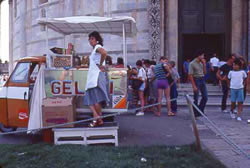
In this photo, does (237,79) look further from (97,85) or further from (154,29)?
(154,29)

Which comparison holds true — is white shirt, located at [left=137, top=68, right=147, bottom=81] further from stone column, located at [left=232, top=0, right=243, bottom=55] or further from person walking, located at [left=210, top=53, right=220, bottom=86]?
stone column, located at [left=232, top=0, right=243, bottom=55]

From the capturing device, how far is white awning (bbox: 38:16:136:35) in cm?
846

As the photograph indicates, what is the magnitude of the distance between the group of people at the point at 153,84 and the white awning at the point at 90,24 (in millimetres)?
1769

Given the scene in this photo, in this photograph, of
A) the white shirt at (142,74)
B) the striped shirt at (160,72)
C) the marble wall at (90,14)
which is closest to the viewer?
the striped shirt at (160,72)

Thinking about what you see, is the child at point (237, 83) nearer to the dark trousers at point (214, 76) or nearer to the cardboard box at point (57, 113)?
the cardboard box at point (57, 113)

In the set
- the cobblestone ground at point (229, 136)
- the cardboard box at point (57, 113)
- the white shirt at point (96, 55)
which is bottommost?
the cobblestone ground at point (229, 136)

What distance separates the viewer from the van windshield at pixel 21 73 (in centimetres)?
821

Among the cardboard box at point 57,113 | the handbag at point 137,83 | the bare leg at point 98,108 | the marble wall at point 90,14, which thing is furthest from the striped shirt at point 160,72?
the marble wall at point 90,14

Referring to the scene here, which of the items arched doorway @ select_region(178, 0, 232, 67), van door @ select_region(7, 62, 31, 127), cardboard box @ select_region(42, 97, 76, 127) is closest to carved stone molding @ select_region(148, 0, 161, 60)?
arched doorway @ select_region(178, 0, 232, 67)

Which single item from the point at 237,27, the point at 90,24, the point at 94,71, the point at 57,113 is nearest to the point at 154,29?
the point at 237,27

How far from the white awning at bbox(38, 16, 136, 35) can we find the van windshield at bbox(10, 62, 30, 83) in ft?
3.73

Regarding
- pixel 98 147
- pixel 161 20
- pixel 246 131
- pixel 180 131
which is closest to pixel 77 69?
pixel 98 147

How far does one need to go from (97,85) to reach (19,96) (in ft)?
6.38

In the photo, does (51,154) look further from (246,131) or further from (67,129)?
(246,131)
